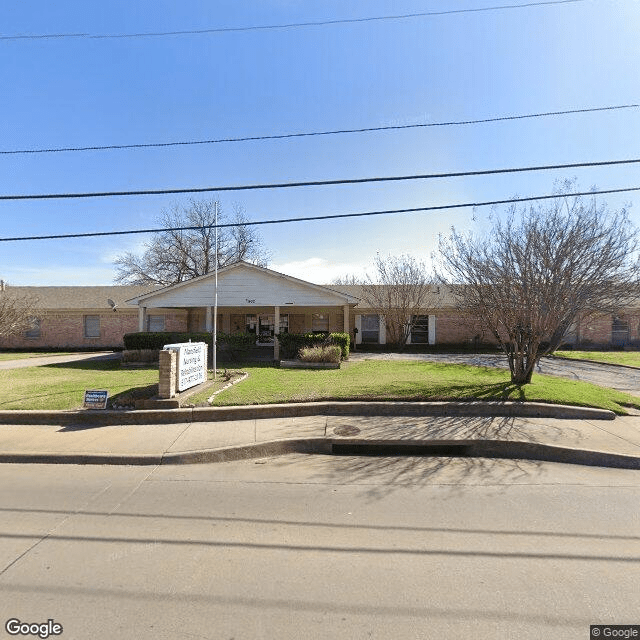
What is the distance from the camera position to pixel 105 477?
4.80 meters

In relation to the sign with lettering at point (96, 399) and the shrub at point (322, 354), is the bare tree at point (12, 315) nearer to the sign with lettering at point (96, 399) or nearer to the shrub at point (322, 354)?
the sign with lettering at point (96, 399)

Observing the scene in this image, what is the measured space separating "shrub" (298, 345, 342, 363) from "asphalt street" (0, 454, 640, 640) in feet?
27.2

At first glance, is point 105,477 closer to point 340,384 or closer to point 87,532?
point 87,532

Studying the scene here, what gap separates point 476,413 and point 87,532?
21.9ft

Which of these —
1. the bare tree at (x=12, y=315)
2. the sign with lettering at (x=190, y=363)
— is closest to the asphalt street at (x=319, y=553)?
the sign with lettering at (x=190, y=363)

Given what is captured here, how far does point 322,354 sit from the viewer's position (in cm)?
1329

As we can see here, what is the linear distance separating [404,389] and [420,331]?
15193 mm

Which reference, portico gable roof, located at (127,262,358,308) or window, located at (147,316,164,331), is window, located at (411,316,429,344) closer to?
portico gable roof, located at (127,262,358,308)

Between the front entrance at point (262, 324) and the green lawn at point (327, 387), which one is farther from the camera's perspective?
the front entrance at point (262, 324)

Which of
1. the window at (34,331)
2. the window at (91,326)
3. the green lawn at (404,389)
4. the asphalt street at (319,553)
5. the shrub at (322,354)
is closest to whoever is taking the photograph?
the asphalt street at (319,553)

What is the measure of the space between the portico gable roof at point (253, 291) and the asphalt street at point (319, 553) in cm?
1200

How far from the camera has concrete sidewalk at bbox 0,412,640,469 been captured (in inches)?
214

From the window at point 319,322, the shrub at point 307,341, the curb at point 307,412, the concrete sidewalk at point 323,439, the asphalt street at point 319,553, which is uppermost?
the window at point 319,322

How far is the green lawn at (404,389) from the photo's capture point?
26.0 ft
